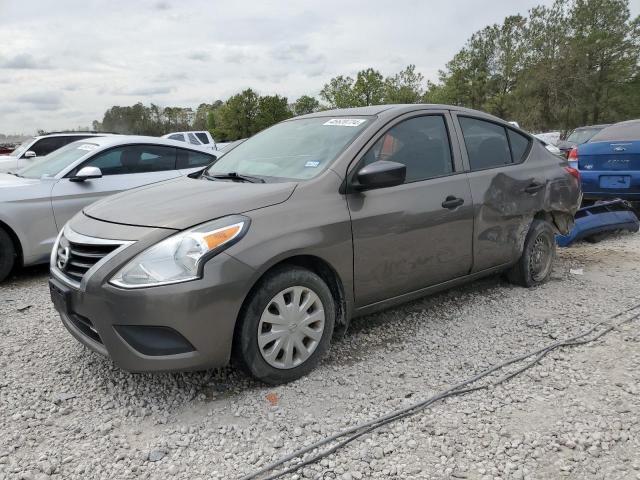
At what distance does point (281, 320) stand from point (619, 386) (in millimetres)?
2020

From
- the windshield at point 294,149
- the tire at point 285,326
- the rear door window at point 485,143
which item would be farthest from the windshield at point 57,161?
the rear door window at point 485,143

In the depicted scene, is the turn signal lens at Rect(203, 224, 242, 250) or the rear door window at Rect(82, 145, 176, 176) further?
the rear door window at Rect(82, 145, 176, 176)

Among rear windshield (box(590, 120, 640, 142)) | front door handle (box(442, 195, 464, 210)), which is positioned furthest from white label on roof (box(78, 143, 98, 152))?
rear windshield (box(590, 120, 640, 142))

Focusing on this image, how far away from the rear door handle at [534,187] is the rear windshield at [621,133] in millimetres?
4256

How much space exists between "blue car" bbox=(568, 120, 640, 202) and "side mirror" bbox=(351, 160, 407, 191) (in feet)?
19.8

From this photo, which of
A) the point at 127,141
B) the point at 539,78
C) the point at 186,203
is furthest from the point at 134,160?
the point at 539,78

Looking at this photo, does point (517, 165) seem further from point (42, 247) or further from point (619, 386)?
point (42, 247)

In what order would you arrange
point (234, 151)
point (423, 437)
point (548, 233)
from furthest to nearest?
point (548, 233), point (234, 151), point (423, 437)

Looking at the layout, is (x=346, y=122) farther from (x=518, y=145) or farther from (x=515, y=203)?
(x=518, y=145)

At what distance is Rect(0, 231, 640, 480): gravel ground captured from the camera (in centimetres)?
241

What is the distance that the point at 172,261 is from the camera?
8.74 ft

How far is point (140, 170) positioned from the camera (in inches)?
248

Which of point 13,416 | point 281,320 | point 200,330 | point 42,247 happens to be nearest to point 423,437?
point 281,320

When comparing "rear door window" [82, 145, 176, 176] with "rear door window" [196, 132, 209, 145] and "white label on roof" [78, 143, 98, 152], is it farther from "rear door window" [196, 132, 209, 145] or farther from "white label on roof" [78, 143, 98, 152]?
"rear door window" [196, 132, 209, 145]
